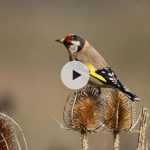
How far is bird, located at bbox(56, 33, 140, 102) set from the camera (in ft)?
3.86

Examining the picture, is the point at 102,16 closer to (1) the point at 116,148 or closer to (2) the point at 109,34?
(2) the point at 109,34

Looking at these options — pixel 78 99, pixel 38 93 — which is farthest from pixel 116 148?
pixel 38 93

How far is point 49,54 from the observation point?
134 centimetres

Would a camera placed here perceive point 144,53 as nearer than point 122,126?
No

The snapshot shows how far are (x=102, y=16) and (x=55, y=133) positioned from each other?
39 cm

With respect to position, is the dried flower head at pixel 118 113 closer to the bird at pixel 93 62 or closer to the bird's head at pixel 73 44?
the bird at pixel 93 62

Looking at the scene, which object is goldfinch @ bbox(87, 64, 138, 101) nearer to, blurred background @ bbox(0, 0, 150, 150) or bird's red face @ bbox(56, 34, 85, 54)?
bird's red face @ bbox(56, 34, 85, 54)

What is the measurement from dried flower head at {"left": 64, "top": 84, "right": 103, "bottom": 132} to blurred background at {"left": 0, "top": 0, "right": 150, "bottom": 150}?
0.20 m

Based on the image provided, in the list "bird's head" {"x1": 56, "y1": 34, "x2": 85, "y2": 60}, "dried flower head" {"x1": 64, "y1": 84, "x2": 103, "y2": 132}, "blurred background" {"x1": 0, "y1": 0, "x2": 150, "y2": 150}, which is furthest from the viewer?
"blurred background" {"x1": 0, "y1": 0, "x2": 150, "y2": 150}

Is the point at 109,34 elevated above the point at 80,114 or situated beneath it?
elevated above

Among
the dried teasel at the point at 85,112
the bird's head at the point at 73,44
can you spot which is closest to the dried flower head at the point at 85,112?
the dried teasel at the point at 85,112

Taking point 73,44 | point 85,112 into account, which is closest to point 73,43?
point 73,44

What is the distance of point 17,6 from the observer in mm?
1346
